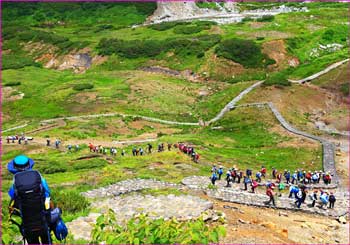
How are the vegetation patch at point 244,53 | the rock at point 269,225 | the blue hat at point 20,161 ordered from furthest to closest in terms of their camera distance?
the vegetation patch at point 244,53 < the rock at point 269,225 < the blue hat at point 20,161

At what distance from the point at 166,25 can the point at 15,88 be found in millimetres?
53366

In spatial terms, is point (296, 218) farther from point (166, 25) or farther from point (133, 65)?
point (166, 25)

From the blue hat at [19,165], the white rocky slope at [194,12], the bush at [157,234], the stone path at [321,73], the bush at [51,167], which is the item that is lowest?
the stone path at [321,73]

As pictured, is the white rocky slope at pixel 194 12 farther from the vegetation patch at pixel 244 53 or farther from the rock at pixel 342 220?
the rock at pixel 342 220

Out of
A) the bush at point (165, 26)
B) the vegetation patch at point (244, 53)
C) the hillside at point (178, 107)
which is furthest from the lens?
the bush at point (165, 26)

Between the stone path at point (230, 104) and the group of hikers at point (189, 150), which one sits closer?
the group of hikers at point (189, 150)

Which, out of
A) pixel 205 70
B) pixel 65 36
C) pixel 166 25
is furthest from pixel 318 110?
pixel 65 36

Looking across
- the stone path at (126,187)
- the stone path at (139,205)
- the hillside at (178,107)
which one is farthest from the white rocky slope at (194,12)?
the stone path at (139,205)

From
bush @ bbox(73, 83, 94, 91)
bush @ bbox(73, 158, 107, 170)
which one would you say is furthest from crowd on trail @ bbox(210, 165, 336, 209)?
bush @ bbox(73, 83, 94, 91)

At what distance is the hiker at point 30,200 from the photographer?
1063cm

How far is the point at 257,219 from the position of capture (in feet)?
90.8

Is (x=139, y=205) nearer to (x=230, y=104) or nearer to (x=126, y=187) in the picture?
(x=126, y=187)

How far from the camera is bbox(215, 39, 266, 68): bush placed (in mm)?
99250

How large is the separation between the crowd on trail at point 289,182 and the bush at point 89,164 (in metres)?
9.51
